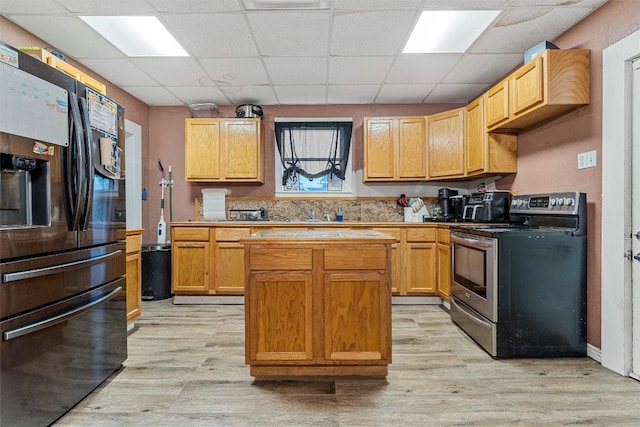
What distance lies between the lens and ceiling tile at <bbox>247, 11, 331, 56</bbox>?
261 centimetres

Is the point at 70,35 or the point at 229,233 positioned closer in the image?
the point at 70,35

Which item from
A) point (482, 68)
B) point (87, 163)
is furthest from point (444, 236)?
point (87, 163)

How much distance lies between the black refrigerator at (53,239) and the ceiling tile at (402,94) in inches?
119

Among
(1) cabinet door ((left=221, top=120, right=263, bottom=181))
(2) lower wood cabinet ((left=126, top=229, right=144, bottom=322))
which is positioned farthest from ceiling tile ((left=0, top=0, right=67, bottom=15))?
(1) cabinet door ((left=221, top=120, right=263, bottom=181))

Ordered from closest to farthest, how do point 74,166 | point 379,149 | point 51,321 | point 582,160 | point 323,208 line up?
point 51,321 < point 74,166 < point 582,160 < point 379,149 < point 323,208

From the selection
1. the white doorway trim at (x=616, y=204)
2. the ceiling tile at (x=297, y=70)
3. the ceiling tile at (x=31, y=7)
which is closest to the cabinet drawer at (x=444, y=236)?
the white doorway trim at (x=616, y=204)

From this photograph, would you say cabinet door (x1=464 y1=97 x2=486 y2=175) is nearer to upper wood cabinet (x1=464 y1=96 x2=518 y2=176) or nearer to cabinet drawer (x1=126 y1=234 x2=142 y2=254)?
upper wood cabinet (x1=464 y1=96 x2=518 y2=176)

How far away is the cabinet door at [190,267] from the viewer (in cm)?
404

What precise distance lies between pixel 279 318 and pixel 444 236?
7.83 ft

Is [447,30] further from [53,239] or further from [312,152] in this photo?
[53,239]

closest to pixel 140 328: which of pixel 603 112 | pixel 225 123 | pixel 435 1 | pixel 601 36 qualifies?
pixel 225 123

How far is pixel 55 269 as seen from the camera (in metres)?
1.72

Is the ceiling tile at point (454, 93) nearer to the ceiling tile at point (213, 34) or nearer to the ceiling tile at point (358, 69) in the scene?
the ceiling tile at point (358, 69)

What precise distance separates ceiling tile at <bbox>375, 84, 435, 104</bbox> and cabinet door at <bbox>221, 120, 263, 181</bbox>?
1643mm
